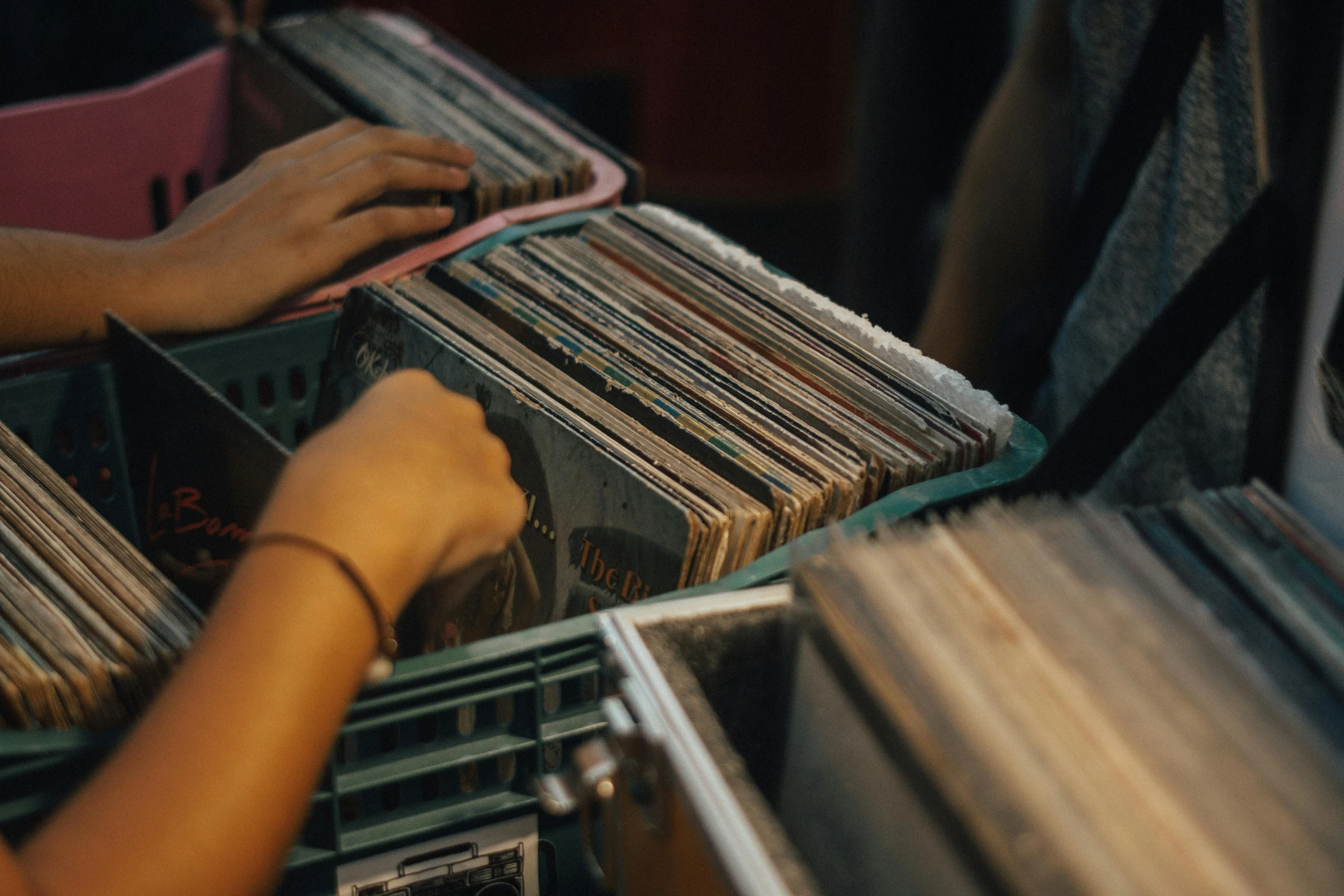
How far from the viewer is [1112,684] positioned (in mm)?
498

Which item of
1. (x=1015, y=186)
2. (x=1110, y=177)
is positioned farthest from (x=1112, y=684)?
(x=1015, y=186)

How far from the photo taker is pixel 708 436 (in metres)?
0.79

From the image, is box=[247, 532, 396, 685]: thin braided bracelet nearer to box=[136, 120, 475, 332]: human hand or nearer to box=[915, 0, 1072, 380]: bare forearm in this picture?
box=[136, 120, 475, 332]: human hand

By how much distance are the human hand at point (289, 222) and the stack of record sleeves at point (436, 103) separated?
47 millimetres

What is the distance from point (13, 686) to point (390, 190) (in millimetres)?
670

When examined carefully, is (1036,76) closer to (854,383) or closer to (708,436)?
(854,383)

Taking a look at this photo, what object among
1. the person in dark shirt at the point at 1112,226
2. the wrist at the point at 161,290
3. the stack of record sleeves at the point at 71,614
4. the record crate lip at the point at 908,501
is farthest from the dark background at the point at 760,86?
the stack of record sleeves at the point at 71,614

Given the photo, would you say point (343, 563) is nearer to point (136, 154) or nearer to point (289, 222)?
point (289, 222)

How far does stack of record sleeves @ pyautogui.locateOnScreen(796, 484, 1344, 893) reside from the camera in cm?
43

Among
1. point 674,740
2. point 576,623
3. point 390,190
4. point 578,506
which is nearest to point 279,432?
point 390,190

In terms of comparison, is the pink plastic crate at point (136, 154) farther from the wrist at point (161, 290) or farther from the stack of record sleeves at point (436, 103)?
the wrist at point (161, 290)

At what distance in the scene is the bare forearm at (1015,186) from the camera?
136cm

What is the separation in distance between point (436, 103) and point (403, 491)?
0.77 metres

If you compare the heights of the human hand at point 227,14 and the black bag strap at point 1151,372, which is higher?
the black bag strap at point 1151,372
